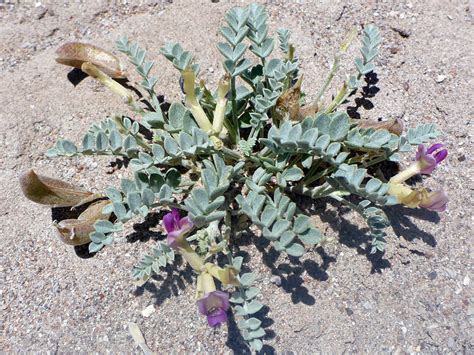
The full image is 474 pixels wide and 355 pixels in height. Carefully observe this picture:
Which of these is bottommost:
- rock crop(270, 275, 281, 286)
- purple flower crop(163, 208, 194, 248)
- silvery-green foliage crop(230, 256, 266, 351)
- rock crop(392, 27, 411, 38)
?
rock crop(270, 275, 281, 286)

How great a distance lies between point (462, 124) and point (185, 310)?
150 cm

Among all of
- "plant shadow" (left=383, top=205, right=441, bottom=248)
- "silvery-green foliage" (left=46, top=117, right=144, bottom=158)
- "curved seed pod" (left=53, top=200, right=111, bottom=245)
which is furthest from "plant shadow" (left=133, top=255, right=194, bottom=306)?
"plant shadow" (left=383, top=205, right=441, bottom=248)

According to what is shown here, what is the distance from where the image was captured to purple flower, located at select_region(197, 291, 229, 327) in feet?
5.13

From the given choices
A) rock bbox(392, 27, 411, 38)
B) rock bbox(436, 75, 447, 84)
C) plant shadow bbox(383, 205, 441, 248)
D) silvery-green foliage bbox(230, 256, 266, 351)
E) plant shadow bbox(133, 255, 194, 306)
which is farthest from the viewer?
rock bbox(392, 27, 411, 38)

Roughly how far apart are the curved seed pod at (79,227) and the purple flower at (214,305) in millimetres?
613

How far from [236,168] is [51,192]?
754 mm

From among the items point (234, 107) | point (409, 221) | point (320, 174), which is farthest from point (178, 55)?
point (409, 221)

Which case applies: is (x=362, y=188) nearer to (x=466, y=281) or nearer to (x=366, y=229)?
(x=366, y=229)

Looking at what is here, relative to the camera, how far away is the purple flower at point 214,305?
156 centimetres

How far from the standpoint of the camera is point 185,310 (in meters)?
2.04

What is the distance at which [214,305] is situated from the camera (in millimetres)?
1616

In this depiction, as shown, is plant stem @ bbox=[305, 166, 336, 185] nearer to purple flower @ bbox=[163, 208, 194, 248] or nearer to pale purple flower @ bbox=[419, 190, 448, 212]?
pale purple flower @ bbox=[419, 190, 448, 212]

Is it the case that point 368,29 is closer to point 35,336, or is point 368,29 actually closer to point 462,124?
point 462,124

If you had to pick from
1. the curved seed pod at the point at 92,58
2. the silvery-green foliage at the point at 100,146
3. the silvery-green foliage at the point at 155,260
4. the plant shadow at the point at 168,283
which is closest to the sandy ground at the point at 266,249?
the plant shadow at the point at 168,283
